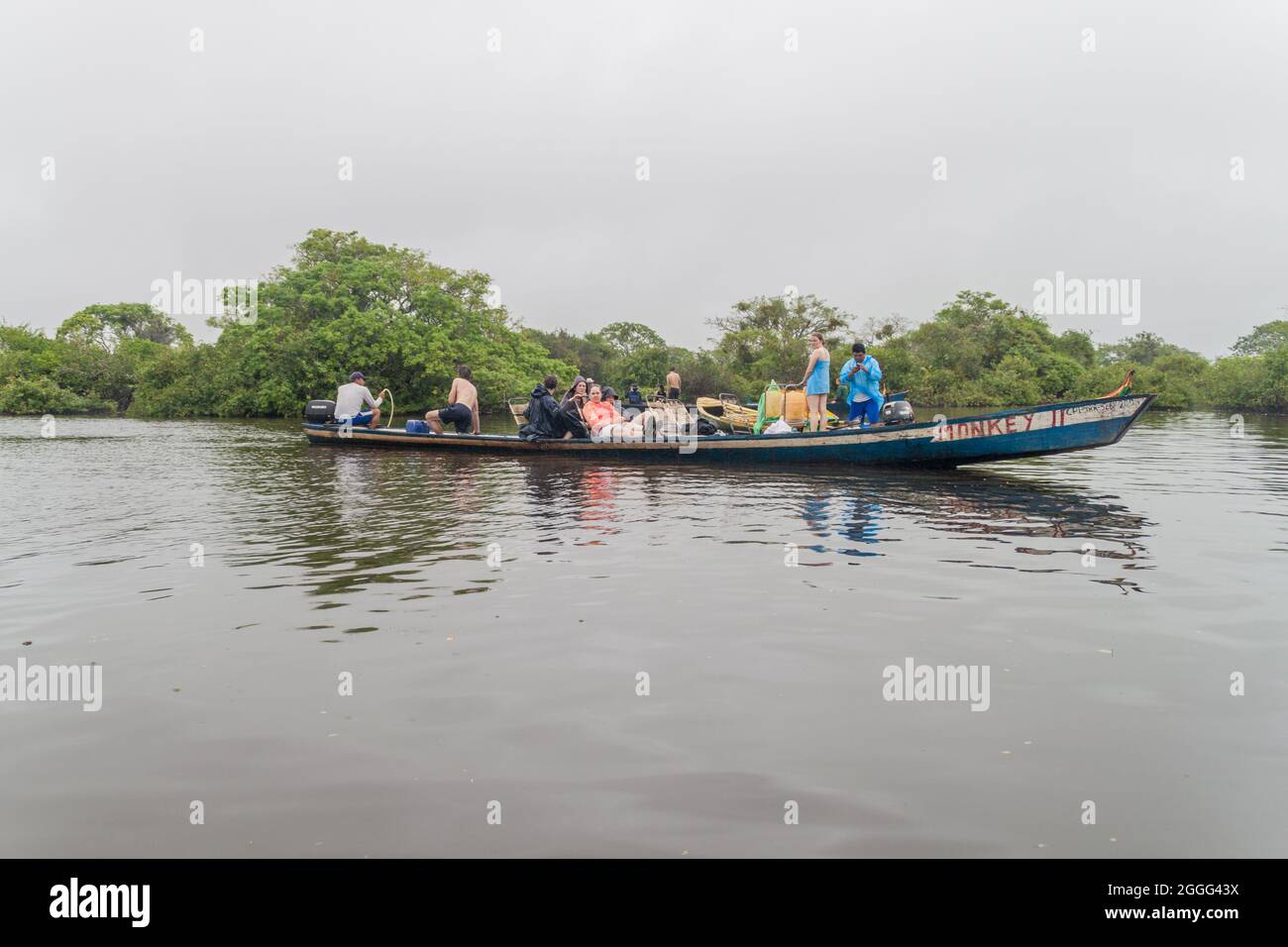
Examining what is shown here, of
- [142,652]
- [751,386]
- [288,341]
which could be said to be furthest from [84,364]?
[142,652]

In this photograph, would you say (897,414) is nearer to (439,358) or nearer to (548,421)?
(548,421)

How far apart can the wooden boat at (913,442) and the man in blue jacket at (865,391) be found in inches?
54.0

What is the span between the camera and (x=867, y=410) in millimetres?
16828

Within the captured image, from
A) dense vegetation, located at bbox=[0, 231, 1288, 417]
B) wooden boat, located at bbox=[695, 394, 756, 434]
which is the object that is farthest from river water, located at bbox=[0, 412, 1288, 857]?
dense vegetation, located at bbox=[0, 231, 1288, 417]

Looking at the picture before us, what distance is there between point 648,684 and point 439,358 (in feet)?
138

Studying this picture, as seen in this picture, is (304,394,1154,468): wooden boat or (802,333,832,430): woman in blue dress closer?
(304,394,1154,468): wooden boat

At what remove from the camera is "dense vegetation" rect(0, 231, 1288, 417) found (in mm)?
44875

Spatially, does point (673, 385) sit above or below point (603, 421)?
above

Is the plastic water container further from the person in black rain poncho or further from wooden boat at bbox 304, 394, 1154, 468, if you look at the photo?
the person in black rain poncho

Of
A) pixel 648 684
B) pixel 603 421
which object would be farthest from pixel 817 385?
pixel 648 684

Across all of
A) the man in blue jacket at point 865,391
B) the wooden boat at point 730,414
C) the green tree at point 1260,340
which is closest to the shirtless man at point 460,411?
the wooden boat at point 730,414

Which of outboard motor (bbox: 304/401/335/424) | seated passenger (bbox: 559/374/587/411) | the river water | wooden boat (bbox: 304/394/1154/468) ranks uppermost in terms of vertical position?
seated passenger (bbox: 559/374/587/411)

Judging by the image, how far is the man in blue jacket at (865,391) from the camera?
1656cm
